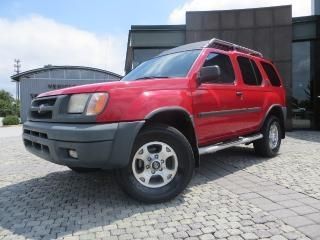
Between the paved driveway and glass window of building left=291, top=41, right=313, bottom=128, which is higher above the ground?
glass window of building left=291, top=41, right=313, bottom=128

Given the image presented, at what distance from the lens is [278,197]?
446 centimetres

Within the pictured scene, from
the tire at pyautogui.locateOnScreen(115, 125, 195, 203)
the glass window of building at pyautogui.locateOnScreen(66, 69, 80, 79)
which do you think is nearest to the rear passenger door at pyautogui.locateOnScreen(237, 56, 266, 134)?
the tire at pyautogui.locateOnScreen(115, 125, 195, 203)

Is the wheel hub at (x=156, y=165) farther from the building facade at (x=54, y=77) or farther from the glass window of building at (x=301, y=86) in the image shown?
the building facade at (x=54, y=77)

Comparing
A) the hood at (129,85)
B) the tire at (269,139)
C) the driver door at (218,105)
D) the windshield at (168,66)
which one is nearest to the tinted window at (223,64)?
the driver door at (218,105)

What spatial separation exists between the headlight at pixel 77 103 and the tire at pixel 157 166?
28.6 inches

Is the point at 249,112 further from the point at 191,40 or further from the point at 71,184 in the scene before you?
the point at 191,40

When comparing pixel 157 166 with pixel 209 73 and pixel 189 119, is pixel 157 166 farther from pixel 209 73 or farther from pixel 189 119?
pixel 209 73

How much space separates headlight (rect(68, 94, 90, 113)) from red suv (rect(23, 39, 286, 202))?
0.01 m

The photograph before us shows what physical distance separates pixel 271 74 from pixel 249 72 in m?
1.13

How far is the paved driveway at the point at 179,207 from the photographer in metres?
3.50

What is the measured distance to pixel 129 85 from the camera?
13.6 feet

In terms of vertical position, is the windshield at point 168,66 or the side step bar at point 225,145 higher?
the windshield at point 168,66

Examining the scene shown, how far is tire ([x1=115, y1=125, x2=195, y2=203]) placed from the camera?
419 centimetres

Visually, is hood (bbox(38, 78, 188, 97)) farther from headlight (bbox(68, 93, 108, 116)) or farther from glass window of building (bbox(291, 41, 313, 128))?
glass window of building (bbox(291, 41, 313, 128))
